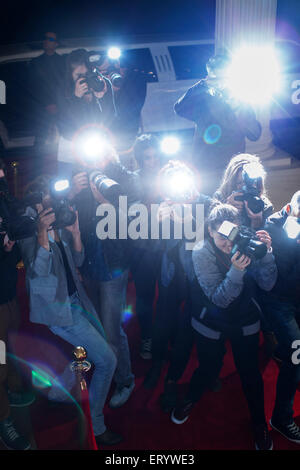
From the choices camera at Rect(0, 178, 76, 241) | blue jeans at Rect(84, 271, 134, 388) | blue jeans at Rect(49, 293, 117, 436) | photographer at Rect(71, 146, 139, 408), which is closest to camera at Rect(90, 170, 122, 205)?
photographer at Rect(71, 146, 139, 408)

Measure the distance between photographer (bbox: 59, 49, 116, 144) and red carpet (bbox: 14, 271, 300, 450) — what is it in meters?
1.63

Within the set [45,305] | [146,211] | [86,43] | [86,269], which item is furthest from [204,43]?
[45,305]

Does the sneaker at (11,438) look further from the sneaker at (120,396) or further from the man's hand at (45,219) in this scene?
the man's hand at (45,219)

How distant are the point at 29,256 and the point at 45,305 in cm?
25

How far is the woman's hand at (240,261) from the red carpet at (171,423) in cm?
100

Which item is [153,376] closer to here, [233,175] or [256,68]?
[233,175]

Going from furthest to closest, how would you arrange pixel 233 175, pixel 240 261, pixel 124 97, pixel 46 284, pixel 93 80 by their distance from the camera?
1. pixel 124 97
2. pixel 93 80
3. pixel 233 175
4. pixel 46 284
5. pixel 240 261

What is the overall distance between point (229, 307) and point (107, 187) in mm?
840

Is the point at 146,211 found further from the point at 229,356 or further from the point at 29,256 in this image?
the point at 229,356

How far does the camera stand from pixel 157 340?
7.71 feet

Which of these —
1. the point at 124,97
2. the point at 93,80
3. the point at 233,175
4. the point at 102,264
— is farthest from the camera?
the point at 124,97

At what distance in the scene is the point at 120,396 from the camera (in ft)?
7.61

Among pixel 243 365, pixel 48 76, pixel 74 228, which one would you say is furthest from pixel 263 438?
pixel 48 76
